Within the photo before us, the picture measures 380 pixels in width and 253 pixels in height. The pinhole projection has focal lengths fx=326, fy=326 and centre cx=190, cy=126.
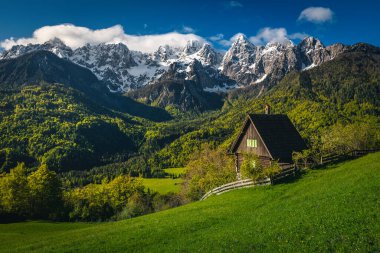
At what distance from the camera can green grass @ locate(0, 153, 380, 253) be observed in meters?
20.6

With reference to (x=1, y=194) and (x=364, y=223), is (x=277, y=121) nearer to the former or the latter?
(x=364, y=223)

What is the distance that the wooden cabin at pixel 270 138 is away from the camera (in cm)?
5316

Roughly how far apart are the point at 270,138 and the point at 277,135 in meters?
1.85

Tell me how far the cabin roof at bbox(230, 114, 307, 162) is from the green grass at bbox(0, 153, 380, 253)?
1396 cm

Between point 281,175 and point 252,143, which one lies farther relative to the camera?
point 252,143

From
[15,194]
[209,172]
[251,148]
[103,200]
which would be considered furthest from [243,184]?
[103,200]

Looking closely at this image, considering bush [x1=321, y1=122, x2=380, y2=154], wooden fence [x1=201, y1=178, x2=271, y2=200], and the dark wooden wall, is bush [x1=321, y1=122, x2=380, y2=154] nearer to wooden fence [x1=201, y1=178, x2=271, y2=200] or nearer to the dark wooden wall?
the dark wooden wall

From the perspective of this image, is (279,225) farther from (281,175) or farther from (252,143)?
(252,143)

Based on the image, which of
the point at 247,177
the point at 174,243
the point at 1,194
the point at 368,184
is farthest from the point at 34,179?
the point at 368,184

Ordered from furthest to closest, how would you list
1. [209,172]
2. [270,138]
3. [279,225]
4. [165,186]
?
[165,186] < [209,172] < [270,138] < [279,225]

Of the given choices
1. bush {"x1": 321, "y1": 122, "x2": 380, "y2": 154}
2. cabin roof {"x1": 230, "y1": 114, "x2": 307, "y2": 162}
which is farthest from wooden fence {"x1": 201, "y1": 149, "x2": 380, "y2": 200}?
bush {"x1": 321, "y1": 122, "x2": 380, "y2": 154}

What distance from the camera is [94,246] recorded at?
89.9 ft

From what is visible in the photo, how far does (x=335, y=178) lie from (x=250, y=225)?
14680 millimetres

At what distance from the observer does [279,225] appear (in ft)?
81.0
